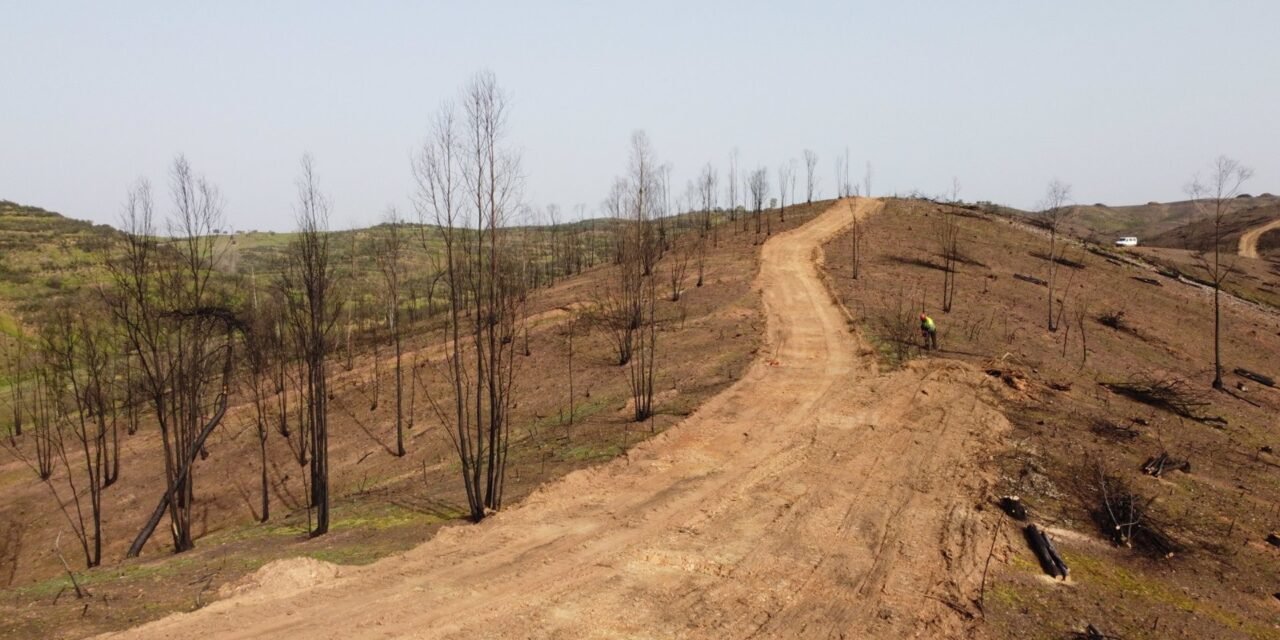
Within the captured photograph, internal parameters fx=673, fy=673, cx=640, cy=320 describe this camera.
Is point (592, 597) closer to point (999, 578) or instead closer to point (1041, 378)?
point (999, 578)

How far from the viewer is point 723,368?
23.4m

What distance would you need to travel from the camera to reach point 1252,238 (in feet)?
251

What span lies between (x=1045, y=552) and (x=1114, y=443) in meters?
6.73

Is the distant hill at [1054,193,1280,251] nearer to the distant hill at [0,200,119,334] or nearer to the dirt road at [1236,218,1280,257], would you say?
the dirt road at [1236,218,1280,257]

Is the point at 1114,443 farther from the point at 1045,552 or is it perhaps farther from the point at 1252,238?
the point at 1252,238

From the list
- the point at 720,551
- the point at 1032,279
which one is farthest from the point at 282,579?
the point at 1032,279

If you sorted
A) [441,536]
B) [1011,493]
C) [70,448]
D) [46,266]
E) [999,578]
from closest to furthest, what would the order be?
[999,578], [441,536], [1011,493], [70,448], [46,266]

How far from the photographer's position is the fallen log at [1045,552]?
11.3m

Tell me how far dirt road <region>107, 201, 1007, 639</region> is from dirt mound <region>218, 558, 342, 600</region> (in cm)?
3

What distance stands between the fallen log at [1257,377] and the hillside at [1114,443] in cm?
68

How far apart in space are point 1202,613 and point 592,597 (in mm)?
9551

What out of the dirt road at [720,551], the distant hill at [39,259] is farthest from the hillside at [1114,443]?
the distant hill at [39,259]

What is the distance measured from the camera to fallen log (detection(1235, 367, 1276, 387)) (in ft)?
89.0

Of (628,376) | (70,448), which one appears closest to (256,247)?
(70,448)
